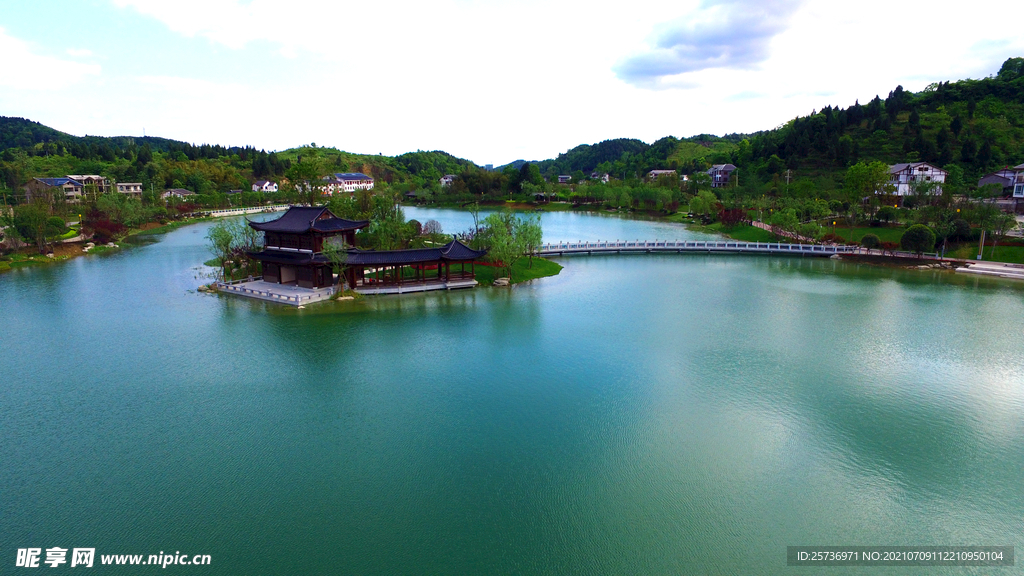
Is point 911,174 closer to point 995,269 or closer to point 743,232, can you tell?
point 743,232

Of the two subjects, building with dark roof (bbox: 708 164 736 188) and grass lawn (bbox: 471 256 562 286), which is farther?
building with dark roof (bbox: 708 164 736 188)

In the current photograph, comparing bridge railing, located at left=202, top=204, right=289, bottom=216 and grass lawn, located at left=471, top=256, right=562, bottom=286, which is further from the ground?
bridge railing, located at left=202, top=204, right=289, bottom=216

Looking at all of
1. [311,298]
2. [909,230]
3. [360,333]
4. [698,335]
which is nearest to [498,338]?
[360,333]

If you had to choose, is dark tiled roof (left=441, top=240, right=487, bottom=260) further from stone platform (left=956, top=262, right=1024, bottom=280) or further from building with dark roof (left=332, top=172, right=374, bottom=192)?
building with dark roof (left=332, top=172, right=374, bottom=192)

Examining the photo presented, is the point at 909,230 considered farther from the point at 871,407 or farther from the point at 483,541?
the point at 483,541

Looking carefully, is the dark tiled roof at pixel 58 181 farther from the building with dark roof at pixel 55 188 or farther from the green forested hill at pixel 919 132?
the green forested hill at pixel 919 132

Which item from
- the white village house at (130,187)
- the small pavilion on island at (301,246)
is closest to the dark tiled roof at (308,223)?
the small pavilion on island at (301,246)

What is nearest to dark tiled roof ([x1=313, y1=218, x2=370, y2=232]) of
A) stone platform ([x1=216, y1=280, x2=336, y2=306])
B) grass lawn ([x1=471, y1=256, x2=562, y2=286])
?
stone platform ([x1=216, y1=280, x2=336, y2=306])
